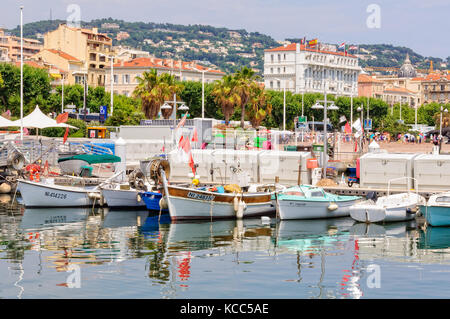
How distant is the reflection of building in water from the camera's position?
101ft

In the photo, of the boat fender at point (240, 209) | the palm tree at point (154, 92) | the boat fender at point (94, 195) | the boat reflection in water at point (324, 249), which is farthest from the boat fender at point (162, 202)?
the palm tree at point (154, 92)

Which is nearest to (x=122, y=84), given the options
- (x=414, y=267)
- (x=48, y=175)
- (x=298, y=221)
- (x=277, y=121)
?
(x=277, y=121)

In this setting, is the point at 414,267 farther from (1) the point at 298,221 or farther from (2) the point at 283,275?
(1) the point at 298,221

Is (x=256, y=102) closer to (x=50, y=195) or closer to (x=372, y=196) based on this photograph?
(x=50, y=195)

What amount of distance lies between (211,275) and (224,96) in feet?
194

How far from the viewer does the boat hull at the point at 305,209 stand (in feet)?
131

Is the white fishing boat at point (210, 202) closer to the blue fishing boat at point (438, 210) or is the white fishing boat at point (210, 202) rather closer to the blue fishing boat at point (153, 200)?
the blue fishing boat at point (153, 200)

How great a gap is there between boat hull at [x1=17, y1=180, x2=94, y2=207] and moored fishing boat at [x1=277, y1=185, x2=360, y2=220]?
41.1 feet

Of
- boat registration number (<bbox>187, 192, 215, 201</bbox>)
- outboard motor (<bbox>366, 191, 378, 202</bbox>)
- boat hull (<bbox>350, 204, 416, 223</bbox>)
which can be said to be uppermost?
boat registration number (<bbox>187, 192, 215, 201</bbox>)

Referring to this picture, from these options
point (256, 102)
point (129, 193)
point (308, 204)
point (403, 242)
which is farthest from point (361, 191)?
point (256, 102)

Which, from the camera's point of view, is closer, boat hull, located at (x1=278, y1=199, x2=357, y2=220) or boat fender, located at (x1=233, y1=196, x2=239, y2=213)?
boat hull, located at (x1=278, y1=199, x2=357, y2=220)

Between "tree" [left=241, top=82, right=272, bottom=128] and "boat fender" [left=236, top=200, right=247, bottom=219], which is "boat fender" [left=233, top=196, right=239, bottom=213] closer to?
"boat fender" [left=236, top=200, right=247, bottom=219]

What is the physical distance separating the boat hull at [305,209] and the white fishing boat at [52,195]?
39.2 ft

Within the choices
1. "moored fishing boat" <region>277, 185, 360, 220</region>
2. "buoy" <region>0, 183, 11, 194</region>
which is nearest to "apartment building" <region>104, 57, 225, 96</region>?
"buoy" <region>0, 183, 11, 194</region>
